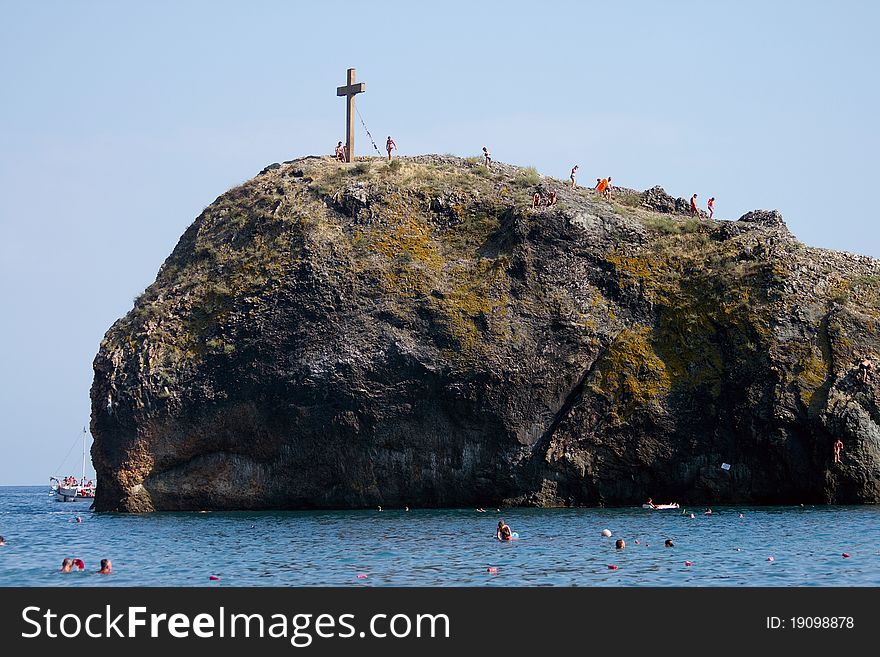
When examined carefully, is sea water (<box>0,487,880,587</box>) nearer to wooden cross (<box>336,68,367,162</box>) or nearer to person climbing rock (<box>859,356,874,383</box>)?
person climbing rock (<box>859,356,874,383</box>)

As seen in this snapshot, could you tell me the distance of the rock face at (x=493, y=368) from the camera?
6016 cm

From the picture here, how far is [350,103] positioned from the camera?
75.4 metres

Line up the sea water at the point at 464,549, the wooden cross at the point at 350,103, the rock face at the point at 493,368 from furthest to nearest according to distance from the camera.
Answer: the wooden cross at the point at 350,103 < the rock face at the point at 493,368 < the sea water at the point at 464,549

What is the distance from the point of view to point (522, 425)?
61.2 metres

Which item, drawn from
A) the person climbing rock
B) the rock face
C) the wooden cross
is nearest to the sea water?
the rock face

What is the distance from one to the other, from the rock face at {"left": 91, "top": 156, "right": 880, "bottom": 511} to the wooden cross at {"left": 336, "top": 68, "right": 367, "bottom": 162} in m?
8.21

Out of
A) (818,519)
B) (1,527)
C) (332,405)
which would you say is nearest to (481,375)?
(332,405)

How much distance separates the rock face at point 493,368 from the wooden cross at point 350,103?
821 centimetres

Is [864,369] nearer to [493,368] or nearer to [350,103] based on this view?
[493,368]

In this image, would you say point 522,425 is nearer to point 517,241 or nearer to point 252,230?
point 517,241

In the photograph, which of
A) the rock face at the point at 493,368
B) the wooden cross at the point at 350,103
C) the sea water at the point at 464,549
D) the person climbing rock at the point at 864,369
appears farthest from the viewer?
the wooden cross at the point at 350,103

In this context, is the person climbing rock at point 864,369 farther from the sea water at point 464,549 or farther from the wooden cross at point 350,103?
the wooden cross at point 350,103

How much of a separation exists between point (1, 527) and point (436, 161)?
118 feet

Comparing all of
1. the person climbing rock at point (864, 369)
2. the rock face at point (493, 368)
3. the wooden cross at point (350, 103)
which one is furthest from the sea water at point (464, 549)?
the wooden cross at point (350, 103)
